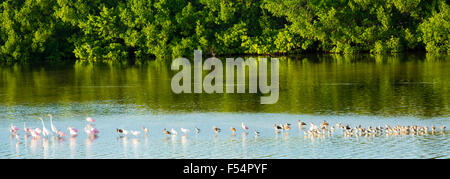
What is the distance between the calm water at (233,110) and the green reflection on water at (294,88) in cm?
7

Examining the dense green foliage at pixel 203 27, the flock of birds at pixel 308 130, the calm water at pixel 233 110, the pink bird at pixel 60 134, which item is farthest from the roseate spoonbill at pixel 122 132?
the dense green foliage at pixel 203 27

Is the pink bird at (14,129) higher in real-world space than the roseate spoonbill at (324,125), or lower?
lower

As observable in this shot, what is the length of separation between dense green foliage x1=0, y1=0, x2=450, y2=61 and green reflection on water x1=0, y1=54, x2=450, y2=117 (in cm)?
1093

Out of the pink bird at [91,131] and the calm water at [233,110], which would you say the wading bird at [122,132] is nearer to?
the calm water at [233,110]

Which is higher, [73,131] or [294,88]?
[294,88]

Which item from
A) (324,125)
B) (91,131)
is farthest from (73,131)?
(324,125)

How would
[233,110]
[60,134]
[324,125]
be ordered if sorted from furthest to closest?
[233,110] < [60,134] < [324,125]

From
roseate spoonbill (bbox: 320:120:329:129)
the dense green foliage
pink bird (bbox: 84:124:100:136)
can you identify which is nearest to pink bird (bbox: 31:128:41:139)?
pink bird (bbox: 84:124:100:136)

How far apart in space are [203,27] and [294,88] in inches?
1641

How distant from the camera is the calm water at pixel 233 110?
27720 mm

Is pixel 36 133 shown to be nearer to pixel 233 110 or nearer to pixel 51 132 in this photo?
pixel 51 132

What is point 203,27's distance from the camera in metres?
88.4

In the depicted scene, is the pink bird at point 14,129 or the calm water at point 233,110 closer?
the calm water at point 233,110
